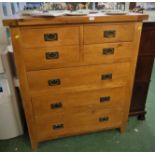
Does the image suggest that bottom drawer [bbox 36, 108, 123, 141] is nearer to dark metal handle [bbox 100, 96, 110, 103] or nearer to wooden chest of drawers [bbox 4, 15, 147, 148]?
wooden chest of drawers [bbox 4, 15, 147, 148]

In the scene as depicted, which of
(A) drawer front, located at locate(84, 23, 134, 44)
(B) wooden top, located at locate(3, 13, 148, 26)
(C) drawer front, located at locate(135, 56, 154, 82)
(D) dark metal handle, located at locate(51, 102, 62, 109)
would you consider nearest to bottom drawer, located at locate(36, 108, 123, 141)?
(D) dark metal handle, located at locate(51, 102, 62, 109)

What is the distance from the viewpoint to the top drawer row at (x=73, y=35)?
114 cm

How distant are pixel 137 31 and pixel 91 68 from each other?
1.49 feet

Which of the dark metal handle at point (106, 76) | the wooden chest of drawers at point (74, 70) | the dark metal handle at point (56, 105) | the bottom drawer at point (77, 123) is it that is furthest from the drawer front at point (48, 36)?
the bottom drawer at point (77, 123)

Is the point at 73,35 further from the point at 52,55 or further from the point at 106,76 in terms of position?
the point at 106,76

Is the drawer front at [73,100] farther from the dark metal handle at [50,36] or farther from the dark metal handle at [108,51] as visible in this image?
the dark metal handle at [50,36]

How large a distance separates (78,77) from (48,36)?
0.41m

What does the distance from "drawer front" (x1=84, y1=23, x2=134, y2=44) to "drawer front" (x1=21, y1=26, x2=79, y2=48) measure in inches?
3.6

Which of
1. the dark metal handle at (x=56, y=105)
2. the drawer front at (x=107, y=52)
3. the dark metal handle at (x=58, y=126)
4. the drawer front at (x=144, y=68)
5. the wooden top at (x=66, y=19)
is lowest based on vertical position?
the dark metal handle at (x=58, y=126)

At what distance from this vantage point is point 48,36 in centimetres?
116

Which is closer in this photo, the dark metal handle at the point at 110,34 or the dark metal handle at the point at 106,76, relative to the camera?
the dark metal handle at the point at 110,34

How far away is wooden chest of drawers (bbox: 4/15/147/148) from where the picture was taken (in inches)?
45.8

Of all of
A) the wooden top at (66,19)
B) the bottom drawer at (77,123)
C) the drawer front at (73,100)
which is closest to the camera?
the wooden top at (66,19)

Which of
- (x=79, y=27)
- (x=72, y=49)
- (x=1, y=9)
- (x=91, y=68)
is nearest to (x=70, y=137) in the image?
(x=91, y=68)
